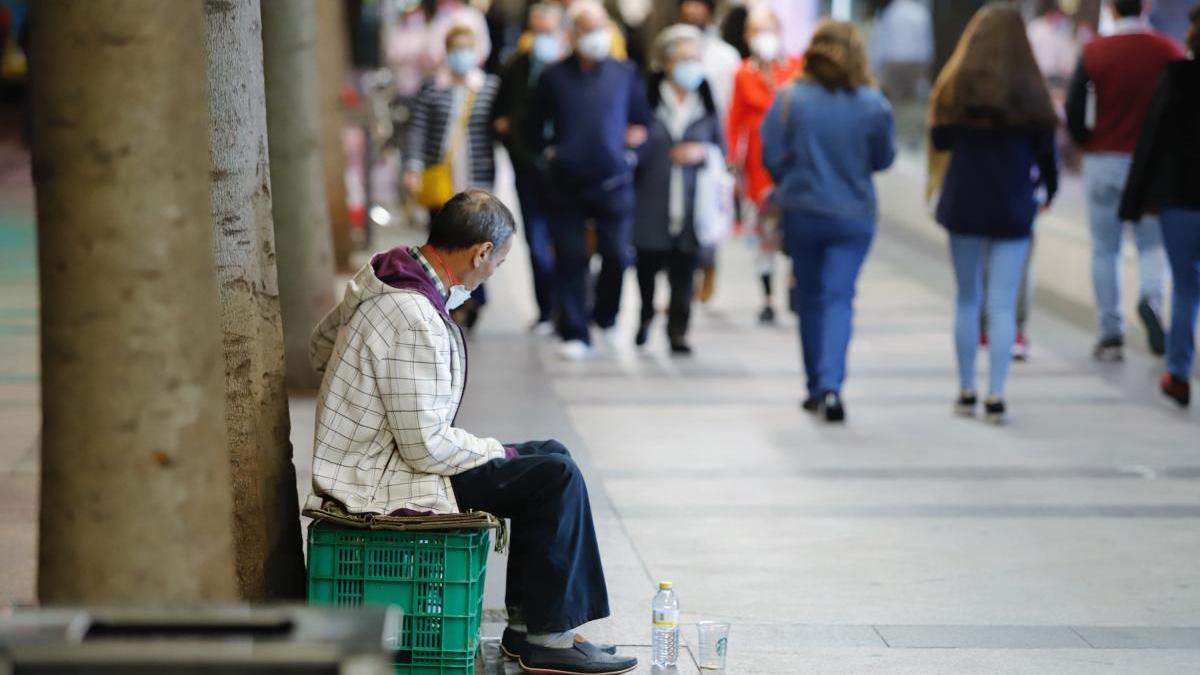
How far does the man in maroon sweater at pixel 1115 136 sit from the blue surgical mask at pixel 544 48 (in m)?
3.17

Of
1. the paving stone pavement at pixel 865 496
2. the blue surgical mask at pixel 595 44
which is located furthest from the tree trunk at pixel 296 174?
the blue surgical mask at pixel 595 44

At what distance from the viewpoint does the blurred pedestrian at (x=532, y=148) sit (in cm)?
1115

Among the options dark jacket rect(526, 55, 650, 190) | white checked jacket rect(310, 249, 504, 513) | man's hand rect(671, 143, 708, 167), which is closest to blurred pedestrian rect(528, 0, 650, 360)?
dark jacket rect(526, 55, 650, 190)

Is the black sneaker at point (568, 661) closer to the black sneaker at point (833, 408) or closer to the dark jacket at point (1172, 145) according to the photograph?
the black sneaker at point (833, 408)

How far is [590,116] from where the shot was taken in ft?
34.7

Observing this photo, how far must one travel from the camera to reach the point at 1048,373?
10883 mm

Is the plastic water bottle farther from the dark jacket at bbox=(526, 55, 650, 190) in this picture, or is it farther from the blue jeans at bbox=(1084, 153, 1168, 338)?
the blue jeans at bbox=(1084, 153, 1168, 338)

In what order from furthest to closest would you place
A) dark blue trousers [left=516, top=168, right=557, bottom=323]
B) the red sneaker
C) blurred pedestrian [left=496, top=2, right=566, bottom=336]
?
1. dark blue trousers [left=516, top=168, right=557, bottom=323]
2. blurred pedestrian [left=496, top=2, right=566, bottom=336]
3. the red sneaker

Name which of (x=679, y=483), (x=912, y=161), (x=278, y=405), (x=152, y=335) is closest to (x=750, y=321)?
(x=679, y=483)

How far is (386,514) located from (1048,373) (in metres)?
6.64

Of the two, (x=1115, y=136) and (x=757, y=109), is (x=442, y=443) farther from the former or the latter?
(x=757, y=109)

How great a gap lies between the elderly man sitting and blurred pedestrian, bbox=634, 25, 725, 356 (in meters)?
5.74

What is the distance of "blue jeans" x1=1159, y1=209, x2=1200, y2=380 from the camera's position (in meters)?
9.40

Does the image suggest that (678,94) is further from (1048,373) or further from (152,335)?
(152,335)
